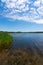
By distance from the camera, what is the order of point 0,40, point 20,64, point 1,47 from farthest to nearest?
1. point 0,40
2. point 1,47
3. point 20,64

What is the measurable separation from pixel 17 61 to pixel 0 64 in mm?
1697

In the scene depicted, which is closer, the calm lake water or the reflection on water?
the reflection on water

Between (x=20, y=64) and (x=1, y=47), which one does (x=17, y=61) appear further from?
(x=1, y=47)

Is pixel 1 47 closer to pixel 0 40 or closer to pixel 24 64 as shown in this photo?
pixel 0 40

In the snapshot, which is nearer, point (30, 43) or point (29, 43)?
point (29, 43)

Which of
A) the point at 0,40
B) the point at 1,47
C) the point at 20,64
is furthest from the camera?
the point at 0,40

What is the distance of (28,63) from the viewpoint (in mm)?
13938

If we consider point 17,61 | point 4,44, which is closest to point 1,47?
point 4,44

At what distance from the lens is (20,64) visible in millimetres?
13336

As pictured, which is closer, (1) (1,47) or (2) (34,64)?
(2) (34,64)

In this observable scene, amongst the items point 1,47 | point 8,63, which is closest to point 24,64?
point 8,63

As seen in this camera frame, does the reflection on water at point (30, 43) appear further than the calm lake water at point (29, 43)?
No

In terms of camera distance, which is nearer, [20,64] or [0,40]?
[20,64]

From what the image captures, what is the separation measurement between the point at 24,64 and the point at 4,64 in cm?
185
